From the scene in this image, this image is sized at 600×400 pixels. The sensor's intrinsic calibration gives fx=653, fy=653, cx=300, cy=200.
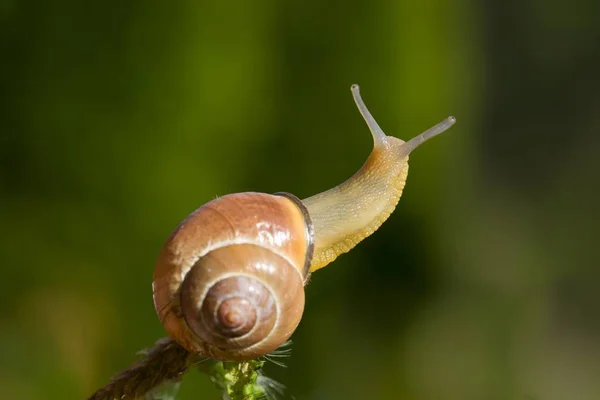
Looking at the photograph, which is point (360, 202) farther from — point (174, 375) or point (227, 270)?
point (174, 375)

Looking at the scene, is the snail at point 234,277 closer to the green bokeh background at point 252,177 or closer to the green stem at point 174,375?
the green stem at point 174,375

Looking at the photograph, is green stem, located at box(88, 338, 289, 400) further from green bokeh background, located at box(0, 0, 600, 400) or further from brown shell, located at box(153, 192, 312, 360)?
green bokeh background, located at box(0, 0, 600, 400)

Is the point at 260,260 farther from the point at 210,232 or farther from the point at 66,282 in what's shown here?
the point at 66,282

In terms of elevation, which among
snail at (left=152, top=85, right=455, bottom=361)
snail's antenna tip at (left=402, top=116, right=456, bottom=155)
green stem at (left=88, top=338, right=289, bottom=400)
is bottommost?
green stem at (left=88, top=338, right=289, bottom=400)

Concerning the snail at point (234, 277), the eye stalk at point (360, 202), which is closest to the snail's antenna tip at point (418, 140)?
the eye stalk at point (360, 202)

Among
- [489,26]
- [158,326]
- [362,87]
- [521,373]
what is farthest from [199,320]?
[489,26]

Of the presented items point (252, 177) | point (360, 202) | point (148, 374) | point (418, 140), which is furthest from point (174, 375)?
point (252, 177)

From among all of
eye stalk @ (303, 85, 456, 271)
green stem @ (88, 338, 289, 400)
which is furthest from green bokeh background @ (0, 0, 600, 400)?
green stem @ (88, 338, 289, 400)
